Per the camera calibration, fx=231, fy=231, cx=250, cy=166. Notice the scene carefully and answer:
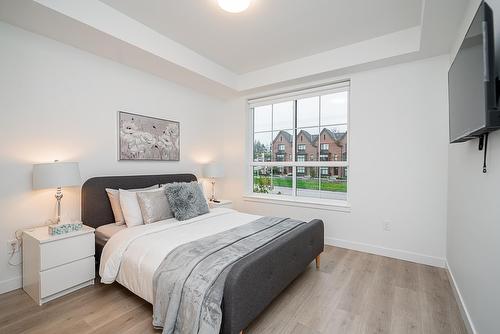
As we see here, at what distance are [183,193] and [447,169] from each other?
3.15 m

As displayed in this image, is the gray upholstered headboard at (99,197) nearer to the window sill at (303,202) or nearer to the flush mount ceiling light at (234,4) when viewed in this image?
the window sill at (303,202)

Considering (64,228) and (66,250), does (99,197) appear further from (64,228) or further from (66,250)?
(66,250)

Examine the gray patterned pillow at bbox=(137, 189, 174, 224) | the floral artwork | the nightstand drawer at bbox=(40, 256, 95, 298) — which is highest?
the floral artwork

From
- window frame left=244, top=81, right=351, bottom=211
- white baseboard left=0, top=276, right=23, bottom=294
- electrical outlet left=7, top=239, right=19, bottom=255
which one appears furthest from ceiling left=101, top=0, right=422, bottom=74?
white baseboard left=0, top=276, right=23, bottom=294

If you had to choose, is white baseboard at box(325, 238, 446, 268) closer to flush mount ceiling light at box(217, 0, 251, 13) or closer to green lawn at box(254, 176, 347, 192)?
green lawn at box(254, 176, 347, 192)

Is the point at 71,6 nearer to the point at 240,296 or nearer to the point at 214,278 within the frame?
the point at 214,278

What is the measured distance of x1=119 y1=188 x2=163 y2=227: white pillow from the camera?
2.55 m

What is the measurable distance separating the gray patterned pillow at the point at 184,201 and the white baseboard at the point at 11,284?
1.54 meters

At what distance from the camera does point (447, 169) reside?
8.89ft

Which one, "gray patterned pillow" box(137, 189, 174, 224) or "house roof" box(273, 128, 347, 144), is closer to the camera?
"gray patterned pillow" box(137, 189, 174, 224)

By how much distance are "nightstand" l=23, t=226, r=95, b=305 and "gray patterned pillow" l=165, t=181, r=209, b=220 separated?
837 mm

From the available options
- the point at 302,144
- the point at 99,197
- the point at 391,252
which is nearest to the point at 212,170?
the point at 302,144

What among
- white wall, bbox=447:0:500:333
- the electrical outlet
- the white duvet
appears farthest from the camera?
the electrical outlet

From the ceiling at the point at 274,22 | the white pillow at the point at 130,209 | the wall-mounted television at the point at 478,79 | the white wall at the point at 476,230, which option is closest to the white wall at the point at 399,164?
the white wall at the point at 476,230
